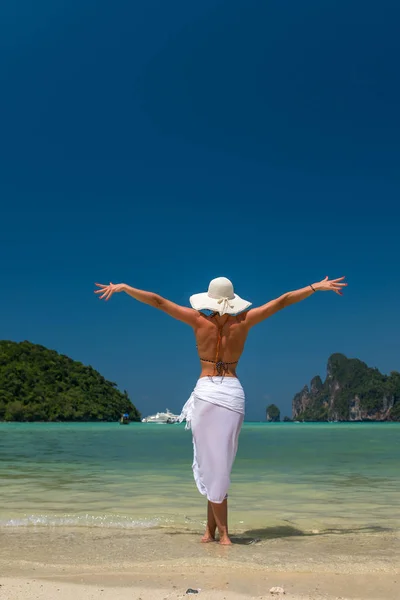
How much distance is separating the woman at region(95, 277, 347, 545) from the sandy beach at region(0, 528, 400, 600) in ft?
1.80

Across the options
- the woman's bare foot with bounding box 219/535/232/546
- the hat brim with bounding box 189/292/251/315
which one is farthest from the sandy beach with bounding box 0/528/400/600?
the hat brim with bounding box 189/292/251/315

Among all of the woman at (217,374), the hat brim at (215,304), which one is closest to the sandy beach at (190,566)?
the woman at (217,374)

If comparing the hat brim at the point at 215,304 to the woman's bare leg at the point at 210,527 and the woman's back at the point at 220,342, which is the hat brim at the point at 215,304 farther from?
the woman's bare leg at the point at 210,527

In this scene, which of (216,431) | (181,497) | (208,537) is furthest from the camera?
(181,497)

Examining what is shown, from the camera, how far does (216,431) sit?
5641mm

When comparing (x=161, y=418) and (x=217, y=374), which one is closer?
(x=217, y=374)

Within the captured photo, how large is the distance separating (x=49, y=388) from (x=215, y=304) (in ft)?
361

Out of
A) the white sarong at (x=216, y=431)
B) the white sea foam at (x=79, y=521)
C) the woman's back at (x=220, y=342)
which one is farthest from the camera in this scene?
the white sea foam at (x=79, y=521)

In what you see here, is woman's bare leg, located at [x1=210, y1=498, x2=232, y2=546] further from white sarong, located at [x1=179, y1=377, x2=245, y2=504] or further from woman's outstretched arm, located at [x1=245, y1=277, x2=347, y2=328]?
woman's outstretched arm, located at [x1=245, y1=277, x2=347, y2=328]

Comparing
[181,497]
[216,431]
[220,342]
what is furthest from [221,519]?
[181,497]

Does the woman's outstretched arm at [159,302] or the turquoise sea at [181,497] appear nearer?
the woman's outstretched arm at [159,302]

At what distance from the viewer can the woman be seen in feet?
18.5

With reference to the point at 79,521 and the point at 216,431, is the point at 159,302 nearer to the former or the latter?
the point at 216,431

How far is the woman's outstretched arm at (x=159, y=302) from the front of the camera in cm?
587
